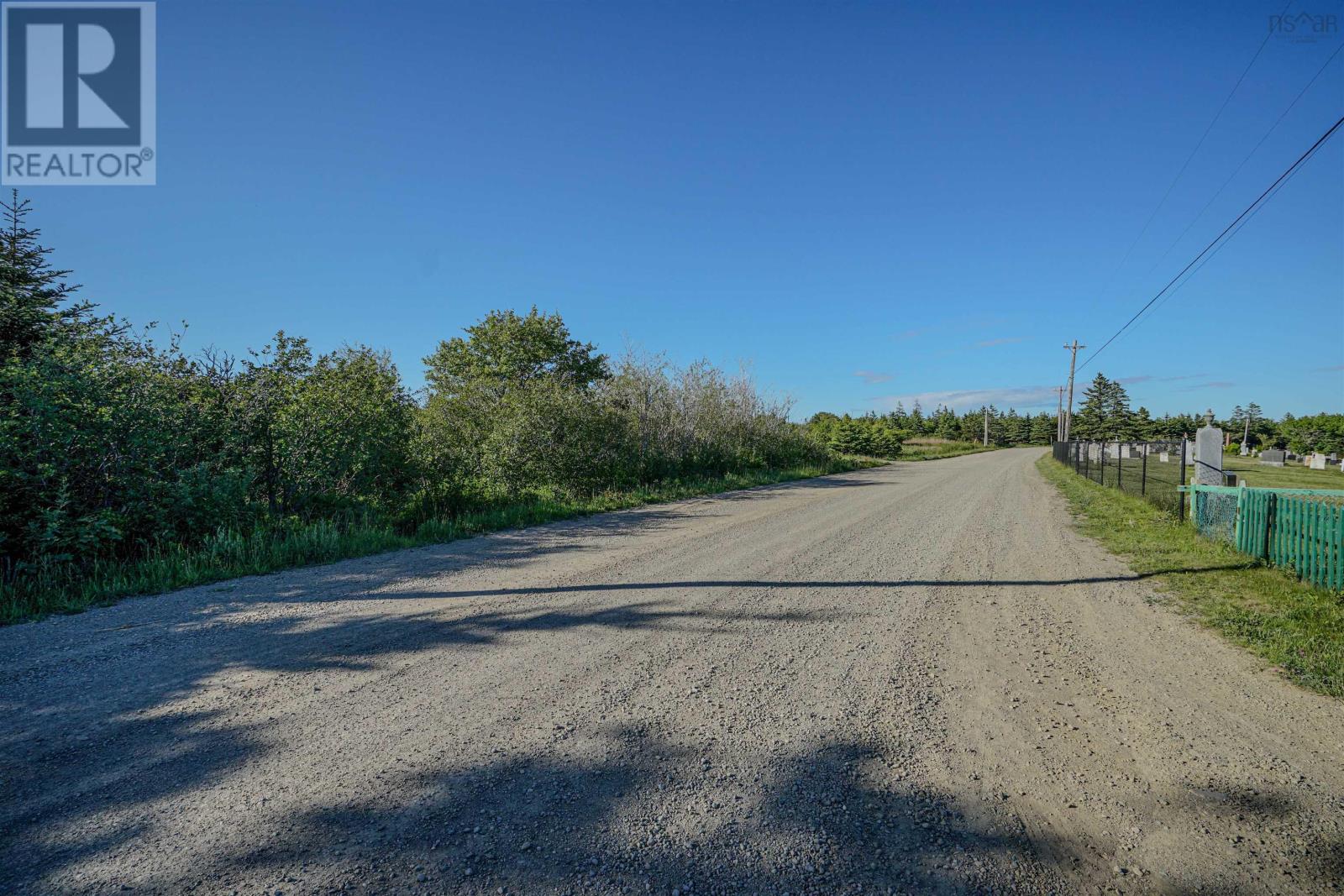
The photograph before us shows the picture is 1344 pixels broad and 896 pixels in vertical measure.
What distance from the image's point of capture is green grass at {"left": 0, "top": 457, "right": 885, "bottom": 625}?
16.0ft

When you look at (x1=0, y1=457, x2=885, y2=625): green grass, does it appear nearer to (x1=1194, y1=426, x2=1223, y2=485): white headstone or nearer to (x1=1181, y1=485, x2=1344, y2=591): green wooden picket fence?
(x1=1181, y1=485, x2=1344, y2=591): green wooden picket fence

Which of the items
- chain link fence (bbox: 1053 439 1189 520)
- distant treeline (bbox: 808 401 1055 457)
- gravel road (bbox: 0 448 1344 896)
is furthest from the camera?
distant treeline (bbox: 808 401 1055 457)

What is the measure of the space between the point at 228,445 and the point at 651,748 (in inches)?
302

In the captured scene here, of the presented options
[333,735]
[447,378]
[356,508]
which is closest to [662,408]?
[356,508]

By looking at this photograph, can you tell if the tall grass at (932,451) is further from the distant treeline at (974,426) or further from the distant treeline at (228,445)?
the distant treeline at (228,445)

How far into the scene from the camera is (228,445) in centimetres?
765

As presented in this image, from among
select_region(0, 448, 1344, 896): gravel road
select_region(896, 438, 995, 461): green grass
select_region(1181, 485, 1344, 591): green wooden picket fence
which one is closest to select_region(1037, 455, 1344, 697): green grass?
select_region(1181, 485, 1344, 591): green wooden picket fence

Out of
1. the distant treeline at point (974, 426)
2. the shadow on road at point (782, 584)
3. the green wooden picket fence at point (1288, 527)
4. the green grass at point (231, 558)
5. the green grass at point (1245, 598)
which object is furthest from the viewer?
the distant treeline at point (974, 426)

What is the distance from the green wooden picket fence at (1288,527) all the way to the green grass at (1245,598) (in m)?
0.17

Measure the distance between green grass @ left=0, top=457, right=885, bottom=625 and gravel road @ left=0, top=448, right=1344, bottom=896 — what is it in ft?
1.37

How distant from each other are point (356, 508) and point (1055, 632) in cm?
891

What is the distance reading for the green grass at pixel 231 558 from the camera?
16.0 ft

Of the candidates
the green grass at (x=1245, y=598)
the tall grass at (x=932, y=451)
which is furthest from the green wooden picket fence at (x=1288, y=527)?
the tall grass at (x=932, y=451)

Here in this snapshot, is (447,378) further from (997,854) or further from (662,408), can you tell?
(997,854)
